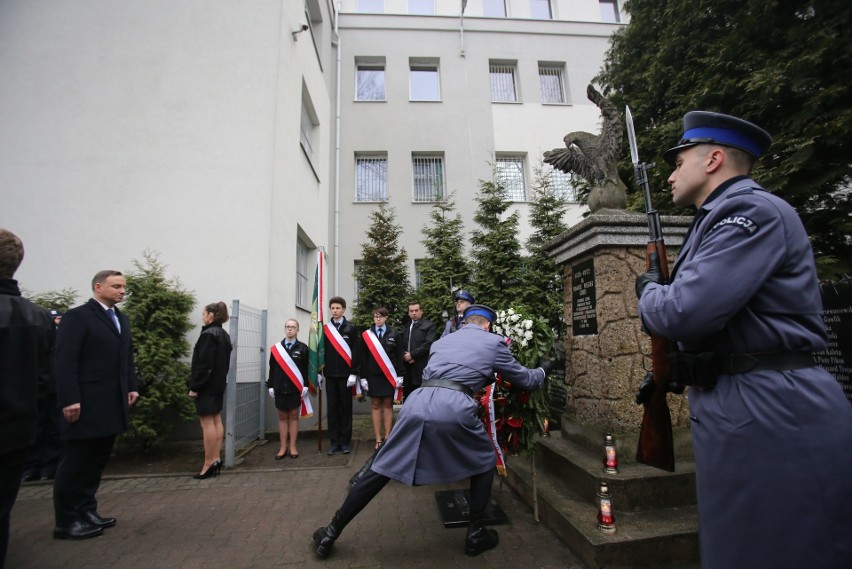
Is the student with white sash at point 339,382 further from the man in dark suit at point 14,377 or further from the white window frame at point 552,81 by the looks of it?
the white window frame at point 552,81

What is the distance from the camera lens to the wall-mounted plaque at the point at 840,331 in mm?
3539

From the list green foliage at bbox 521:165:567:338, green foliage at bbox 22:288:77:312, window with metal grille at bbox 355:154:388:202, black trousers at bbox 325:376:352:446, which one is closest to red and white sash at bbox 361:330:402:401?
black trousers at bbox 325:376:352:446

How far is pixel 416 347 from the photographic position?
7.10m

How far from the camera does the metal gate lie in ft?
20.0

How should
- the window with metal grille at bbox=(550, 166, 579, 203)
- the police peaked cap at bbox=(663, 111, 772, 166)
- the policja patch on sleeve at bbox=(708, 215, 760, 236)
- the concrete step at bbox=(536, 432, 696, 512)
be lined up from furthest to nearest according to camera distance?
the window with metal grille at bbox=(550, 166, 579, 203) < the concrete step at bbox=(536, 432, 696, 512) < the police peaked cap at bbox=(663, 111, 772, 166) < the policja patch on sleeve at bbox=(708, 215, 760, 236)

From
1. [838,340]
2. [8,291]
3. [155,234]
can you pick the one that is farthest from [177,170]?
[838,340]

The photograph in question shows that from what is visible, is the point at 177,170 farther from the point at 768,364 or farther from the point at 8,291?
the point at 768,364

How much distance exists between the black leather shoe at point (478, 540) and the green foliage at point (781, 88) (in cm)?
610

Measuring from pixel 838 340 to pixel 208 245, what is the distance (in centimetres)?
850

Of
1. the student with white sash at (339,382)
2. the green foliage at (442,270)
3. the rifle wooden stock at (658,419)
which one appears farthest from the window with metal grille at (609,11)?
the rifle wooden stock at (658,419)

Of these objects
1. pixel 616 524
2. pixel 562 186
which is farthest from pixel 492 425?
pixel 562 186

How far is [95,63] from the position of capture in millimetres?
8031

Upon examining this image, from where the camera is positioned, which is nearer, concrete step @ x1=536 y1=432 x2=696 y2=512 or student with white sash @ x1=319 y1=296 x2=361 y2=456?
concrete step @ x1=536 y1=432 x2=696 y2=512

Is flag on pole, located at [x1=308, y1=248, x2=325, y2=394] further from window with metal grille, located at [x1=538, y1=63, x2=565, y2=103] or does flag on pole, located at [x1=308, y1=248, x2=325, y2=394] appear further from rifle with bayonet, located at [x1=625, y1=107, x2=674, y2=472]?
window with metal grille, located at [x1=538, y1=63, x2=565, y2=103]
